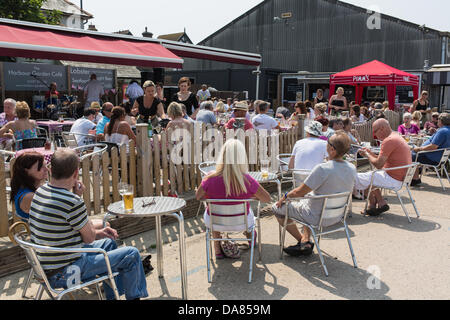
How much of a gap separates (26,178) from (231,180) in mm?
1685

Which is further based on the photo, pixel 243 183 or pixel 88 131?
pixel 88 131

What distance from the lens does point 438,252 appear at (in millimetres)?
4367

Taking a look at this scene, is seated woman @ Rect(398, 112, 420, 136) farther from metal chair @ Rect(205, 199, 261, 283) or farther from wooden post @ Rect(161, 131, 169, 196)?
metal chair @ Rect(205, 199, 261, 283)

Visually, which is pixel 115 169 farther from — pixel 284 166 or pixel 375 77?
pixel 375 77

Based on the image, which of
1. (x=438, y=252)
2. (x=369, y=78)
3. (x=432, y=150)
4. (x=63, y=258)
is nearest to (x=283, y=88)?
(x=369, y=78)

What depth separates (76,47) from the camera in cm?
841

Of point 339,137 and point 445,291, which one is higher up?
point 339,137

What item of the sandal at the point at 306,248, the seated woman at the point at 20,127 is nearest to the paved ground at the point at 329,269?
the sandal at the point at 306,248

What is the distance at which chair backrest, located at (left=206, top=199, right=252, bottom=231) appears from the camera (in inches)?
145

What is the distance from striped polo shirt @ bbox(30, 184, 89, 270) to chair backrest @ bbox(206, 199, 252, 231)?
1.32m

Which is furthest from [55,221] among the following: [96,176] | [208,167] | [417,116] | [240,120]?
[417,116]

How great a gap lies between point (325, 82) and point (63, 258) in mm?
20148

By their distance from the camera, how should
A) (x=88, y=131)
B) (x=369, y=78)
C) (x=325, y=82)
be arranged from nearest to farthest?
(x=88, y=131) < (x=369, y=78) < (x=325, y=82)

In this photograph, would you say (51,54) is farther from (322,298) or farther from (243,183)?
(322,298)
